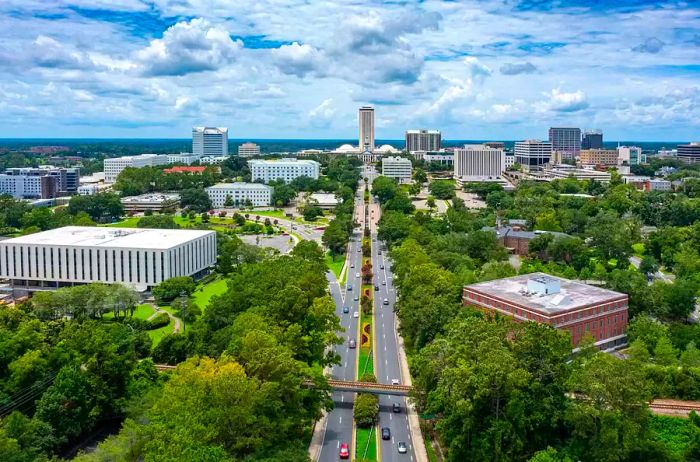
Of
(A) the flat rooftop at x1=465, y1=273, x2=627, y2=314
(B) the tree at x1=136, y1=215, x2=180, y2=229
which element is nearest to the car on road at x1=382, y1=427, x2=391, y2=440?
(A) the flat rooftop at x1=465, y1=273, x2=627, y2=314

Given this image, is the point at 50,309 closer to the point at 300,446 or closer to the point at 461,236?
the point at 300,446

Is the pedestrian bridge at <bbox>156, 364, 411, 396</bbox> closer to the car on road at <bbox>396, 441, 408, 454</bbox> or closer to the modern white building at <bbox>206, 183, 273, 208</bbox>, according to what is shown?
the car on road at <bbox>396, 441, 408, 454</bbox>

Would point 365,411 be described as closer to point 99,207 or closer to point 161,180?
point 99,207

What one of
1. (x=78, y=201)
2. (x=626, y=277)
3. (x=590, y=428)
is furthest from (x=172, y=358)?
(x=78, y=201)


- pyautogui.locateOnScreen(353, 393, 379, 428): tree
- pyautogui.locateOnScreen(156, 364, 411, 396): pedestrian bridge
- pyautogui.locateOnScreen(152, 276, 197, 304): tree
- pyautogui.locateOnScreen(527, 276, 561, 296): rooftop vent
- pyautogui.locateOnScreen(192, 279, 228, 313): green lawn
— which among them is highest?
pyautogui.locateOnScreen(527, 276, 561, 296): rooftop vent

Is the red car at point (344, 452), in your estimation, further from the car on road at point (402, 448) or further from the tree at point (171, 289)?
the tree at point (171, 289)

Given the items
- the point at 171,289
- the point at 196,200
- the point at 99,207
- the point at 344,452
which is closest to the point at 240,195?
the point at 196,200
